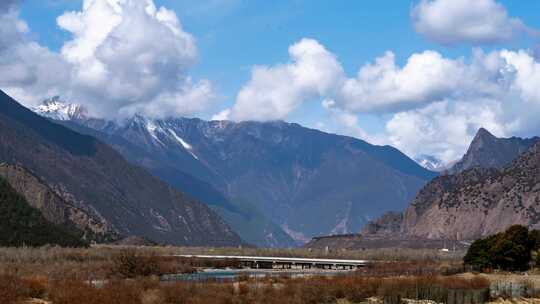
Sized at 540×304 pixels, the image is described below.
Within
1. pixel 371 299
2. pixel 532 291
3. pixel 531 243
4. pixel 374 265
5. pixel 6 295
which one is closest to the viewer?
pixel 6 295

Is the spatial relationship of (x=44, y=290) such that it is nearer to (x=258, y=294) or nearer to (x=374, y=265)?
(x=258, y=294)

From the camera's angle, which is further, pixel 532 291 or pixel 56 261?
pixel 56 261

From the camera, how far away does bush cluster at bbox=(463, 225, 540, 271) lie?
419 feet

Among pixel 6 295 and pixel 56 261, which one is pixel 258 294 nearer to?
pixel 6 295

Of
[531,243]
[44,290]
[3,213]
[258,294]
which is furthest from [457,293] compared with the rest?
[3,213]

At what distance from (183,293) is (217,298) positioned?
3019 mm

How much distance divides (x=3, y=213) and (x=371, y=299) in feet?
427

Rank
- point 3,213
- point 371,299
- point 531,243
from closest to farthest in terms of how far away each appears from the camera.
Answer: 1. point 371,299
2. point 531,243
3. point 3,213

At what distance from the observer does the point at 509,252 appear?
12744cm

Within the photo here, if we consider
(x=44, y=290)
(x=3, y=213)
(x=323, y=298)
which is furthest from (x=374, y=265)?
(x=44, y=290)

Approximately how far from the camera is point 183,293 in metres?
77.6

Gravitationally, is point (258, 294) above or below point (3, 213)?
below

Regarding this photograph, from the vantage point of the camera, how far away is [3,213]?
652 ft

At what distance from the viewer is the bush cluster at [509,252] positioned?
419 ft
